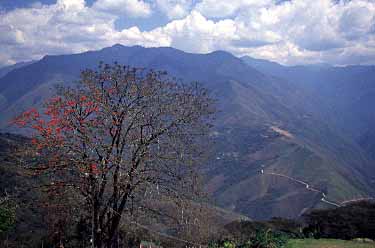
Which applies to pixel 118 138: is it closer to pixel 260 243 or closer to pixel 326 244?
pixel 260 243

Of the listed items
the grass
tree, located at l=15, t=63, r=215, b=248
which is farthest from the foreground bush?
tree, located at l=15, t=63, r=215, b=248

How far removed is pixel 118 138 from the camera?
50.6 ft

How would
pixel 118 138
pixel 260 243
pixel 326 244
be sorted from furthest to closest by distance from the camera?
pixel 326 244
pixel 260 243
pixel 118 138

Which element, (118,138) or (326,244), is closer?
(118,138)

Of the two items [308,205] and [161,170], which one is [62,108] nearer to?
[161,170]

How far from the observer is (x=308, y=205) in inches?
5226

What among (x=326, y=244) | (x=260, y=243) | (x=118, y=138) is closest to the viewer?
(x=118, y=138)

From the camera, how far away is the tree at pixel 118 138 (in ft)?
48.0

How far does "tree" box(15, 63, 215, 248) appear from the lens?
14.6 metres

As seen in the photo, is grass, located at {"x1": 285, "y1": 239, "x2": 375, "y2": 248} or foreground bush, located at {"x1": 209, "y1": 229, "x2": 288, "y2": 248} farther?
foreground bush, located at {"x1": 209, "y1": 229, "x2": 288, "y2": 248}

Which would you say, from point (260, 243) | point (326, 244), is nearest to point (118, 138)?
point (260, 243)

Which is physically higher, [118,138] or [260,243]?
[118,138]

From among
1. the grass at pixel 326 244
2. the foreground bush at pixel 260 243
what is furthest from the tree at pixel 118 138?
the grass at pixel 326 244

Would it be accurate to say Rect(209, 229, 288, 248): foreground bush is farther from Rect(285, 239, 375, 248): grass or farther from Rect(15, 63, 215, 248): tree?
Rect(15, 63, 215, 248): tree
